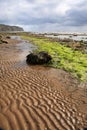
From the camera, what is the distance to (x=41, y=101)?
30.6ft

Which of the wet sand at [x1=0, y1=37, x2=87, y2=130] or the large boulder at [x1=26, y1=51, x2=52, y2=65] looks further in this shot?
the large boulder at [x1=26, y1=51, x2=52, y2=65]

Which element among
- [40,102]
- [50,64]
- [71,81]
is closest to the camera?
[40,102]

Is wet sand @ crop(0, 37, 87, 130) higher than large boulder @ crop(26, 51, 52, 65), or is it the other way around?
large boulder @ crop(26, 51, 52, 65)

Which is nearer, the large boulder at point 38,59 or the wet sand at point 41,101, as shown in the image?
the wet sand at point 41,101

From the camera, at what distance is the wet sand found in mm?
7305

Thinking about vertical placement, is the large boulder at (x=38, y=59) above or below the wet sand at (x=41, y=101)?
above

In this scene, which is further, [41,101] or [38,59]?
[38,59]

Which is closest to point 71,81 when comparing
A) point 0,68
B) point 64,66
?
point 64,66

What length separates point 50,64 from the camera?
693 inches

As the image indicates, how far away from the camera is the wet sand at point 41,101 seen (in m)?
7.30

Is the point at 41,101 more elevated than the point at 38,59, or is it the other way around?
the point at 38,59

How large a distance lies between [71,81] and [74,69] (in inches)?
136

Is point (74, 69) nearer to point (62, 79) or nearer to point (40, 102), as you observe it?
point (62, 79)

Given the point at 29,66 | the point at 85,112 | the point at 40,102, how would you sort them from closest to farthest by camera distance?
the point at 85,112 → the point at 40,102 → the point at 29,66
